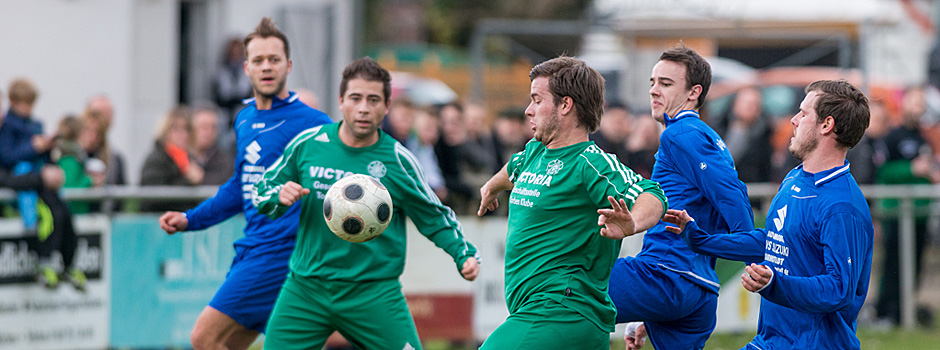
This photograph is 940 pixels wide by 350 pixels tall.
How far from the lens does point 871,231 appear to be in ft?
16.3

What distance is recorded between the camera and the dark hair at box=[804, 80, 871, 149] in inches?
199

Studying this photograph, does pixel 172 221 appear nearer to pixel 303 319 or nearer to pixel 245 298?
pixel 245 298

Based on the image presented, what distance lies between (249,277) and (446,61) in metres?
27.9

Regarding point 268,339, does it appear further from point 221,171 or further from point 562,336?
point 221,171

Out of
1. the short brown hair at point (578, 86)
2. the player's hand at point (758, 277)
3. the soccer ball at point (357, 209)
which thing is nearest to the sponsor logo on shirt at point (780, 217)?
the player's hand at point (758, 277)

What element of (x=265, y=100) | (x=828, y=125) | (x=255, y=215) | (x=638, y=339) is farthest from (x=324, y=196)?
(x=828, y=125)

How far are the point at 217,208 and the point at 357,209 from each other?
1.51 meters

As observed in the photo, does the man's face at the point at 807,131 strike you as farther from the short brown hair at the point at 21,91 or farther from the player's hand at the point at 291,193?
the short brown hair at the point at 21,91

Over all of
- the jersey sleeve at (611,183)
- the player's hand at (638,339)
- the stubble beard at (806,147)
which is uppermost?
the stubble beard at (806,147)

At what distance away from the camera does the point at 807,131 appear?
513cm

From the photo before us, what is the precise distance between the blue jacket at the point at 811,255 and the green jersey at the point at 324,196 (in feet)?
5.20

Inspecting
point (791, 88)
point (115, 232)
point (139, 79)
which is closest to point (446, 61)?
point (791, 88)

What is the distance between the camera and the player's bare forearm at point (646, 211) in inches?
190

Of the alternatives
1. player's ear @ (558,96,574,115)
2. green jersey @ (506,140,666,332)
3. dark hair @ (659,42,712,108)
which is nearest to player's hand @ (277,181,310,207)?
green jersey @ (506,140,666,332)
